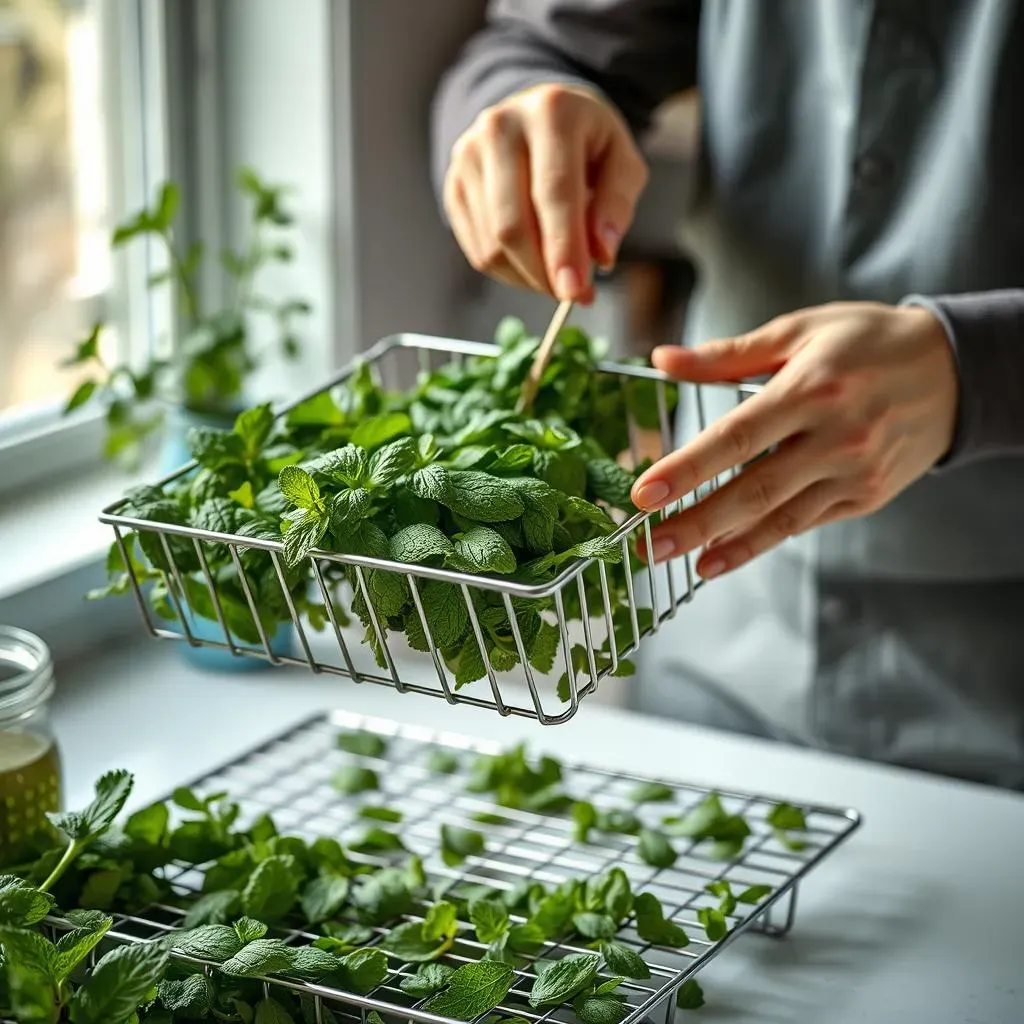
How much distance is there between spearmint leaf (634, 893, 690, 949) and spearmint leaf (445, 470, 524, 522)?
9.9 inches

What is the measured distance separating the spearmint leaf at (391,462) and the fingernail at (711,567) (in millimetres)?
190

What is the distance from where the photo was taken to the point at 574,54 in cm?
Answer: 123

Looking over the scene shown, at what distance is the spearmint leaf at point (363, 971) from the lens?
775 millimetres

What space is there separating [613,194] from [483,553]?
0.38m

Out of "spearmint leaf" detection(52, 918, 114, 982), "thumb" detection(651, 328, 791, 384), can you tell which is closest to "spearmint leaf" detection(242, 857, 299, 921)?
"spearmint leaf" detection(52, 918, 114, 982)

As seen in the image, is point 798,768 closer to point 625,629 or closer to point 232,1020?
point 625,629

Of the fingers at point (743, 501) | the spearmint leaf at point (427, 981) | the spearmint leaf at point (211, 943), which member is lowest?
the spearmint leaf at point (427, 981)

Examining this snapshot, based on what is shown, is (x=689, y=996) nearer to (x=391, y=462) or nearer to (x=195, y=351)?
(x=391, y=462)

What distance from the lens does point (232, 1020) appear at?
2.52 ft

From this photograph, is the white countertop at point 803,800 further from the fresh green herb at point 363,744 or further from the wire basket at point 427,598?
the wire basket at point 427,598

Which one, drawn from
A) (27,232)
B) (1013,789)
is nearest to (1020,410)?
(1013,789)

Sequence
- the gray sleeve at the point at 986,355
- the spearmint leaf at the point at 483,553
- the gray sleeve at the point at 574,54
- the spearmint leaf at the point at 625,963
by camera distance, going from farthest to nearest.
Result: the gray sleeve at the point at 574,54 → the gray sleeve at the point at 986,355 → the spearmint leaf at the point at 625,963 → the spearmint leaf at the point at 483,553

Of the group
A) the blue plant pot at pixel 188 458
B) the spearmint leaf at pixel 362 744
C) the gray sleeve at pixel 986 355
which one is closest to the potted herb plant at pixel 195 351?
the blue plant pot at pixel 188 458

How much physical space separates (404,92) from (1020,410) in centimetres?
69
